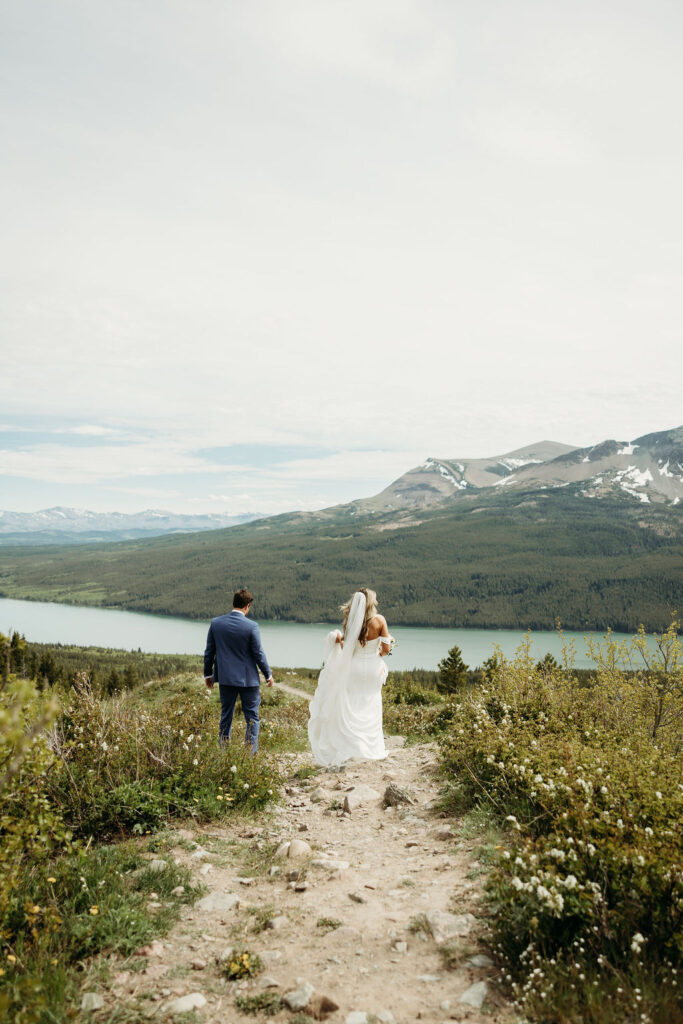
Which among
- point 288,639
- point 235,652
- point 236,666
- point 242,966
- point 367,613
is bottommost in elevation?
point 288,639

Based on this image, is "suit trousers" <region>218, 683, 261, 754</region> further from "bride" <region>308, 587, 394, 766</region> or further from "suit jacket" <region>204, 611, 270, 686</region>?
"bride" <region>308, 587, 394, 766</region>

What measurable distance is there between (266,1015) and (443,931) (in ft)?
4.91

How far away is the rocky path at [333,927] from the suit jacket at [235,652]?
245 cm

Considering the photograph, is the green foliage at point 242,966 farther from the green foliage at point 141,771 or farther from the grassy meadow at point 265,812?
the green foliage at point 141,771

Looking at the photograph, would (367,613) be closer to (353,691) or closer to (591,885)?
(353,691)

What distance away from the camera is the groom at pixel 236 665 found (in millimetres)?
9258

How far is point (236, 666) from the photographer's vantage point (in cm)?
930

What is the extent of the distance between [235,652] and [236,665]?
22 cm

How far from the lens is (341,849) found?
20.8ft

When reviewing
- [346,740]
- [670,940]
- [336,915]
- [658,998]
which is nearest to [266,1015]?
[336,915]

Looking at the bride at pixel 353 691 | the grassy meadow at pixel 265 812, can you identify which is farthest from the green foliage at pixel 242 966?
the bride at pixel 353 691

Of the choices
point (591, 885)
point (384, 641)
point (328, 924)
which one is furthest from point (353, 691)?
point (591, 885)

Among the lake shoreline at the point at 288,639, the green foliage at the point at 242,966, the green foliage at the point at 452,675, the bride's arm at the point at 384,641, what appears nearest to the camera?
the green foliage at the point at 242,966

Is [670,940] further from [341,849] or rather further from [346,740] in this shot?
[346,740]
